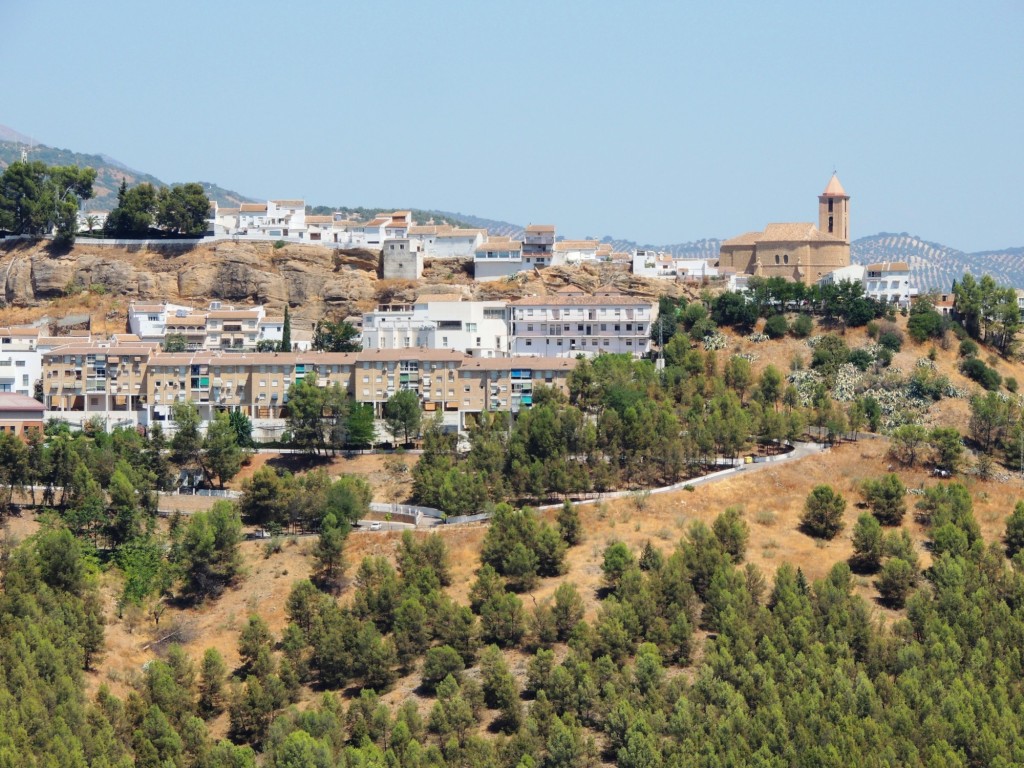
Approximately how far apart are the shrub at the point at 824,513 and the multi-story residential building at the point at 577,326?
2014 cm

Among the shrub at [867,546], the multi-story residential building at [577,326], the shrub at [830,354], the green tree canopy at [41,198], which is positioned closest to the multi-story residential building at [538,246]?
the multi-story residential building at [577,326]

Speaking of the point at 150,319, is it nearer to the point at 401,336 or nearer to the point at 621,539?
the point at 401,336

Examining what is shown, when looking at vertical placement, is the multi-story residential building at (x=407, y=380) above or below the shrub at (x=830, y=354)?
below

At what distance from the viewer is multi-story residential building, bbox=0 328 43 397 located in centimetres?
6975

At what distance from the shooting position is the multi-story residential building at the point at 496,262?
8281 cm

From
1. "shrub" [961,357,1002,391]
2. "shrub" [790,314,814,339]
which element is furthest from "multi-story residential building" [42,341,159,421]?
"shrub" [961,357,1002,391]

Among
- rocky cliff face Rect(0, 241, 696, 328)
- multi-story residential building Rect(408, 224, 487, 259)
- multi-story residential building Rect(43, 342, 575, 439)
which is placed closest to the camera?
multi-story residential building Rect(43, 342, 575, 439)

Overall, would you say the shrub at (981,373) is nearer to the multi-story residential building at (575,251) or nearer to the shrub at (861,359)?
the shrub at (861,359)

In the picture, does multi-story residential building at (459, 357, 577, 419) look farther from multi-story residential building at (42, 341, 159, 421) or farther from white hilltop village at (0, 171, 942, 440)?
multi-story residential building at (42, 341, 159, 421)

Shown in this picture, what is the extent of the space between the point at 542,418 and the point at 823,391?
14.4 metres

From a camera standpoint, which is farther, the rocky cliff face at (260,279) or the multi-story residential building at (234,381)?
the rocky cliff face at (260,279)

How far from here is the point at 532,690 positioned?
151ft

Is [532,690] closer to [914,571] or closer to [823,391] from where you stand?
[914,571]

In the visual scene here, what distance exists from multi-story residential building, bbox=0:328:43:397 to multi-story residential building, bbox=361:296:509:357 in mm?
15066
